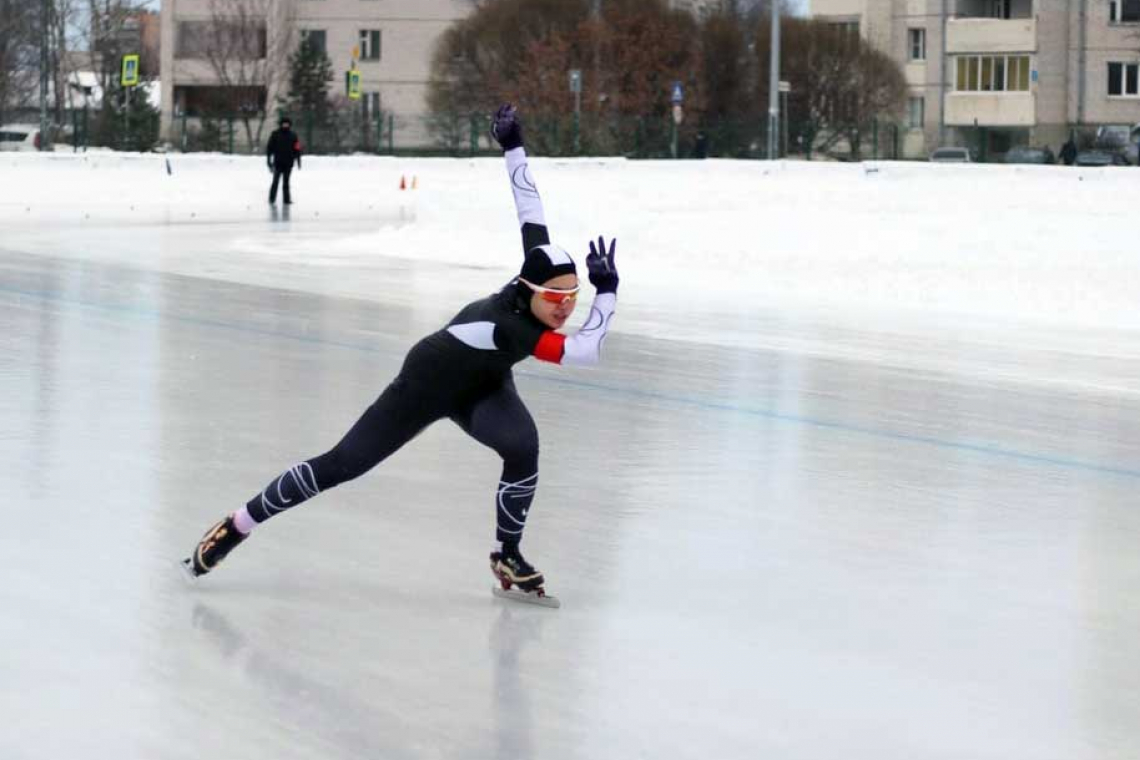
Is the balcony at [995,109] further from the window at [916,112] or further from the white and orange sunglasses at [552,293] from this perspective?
the white and orange sunglasses at [552,293]

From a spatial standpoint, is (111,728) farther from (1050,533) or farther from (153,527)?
(1050,533)

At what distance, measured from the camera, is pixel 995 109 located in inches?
3206

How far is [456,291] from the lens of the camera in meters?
18.9

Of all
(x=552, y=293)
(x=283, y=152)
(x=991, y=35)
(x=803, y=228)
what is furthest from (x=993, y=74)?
(x=552, y=293)

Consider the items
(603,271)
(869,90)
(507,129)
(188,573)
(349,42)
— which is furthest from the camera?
(349,42)

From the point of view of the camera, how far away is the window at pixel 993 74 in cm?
8181

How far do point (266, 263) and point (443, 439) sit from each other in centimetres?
1248

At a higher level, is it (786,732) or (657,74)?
(657,74)

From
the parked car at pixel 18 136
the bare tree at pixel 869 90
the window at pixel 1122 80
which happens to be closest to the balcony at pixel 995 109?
the window at pixel 1122 80

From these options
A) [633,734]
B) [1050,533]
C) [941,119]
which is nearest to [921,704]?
[633,734]

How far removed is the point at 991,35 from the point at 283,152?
171 ft

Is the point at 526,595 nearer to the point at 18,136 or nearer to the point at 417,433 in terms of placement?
the point at 417,433

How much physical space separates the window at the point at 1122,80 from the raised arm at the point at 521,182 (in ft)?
254

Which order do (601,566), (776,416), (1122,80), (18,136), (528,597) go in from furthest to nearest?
(1122,80) < (18,136) < (776,416) < (601,566) < (528,597)
